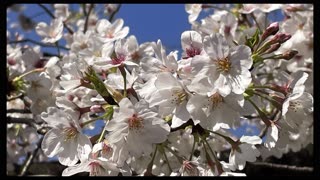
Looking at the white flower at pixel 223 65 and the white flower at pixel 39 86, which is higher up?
the white flower at pixel 223 65

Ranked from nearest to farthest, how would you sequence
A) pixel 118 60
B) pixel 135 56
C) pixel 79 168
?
Result: pixel 79 168 → pixel 118 60 → pixel 135 56

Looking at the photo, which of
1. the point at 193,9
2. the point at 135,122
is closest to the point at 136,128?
the point at 135,122

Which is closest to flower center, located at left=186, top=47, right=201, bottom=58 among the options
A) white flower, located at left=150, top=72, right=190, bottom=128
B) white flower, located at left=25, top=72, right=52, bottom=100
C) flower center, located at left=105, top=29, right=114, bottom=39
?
white flower, located at left=150, top=72, right=190, bottom=128

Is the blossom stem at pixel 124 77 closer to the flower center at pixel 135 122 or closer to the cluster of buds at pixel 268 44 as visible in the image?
the flower center at pixel 135 122

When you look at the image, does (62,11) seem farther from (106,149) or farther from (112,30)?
(106,149)

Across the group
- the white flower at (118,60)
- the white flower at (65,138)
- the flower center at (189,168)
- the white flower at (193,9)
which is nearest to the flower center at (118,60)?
the white flower at (118,60)
